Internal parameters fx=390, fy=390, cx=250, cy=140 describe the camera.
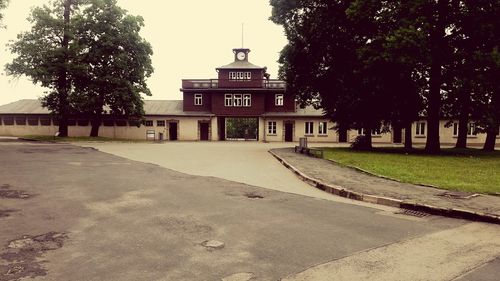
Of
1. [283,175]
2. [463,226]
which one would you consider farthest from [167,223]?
[283,175]

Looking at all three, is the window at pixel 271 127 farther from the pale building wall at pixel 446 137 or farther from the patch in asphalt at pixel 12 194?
the patch in asphalt at pixel 12 194

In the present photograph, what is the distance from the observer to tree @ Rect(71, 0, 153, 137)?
3747cm

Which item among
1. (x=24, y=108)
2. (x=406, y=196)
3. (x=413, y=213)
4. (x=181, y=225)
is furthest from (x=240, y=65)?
(x=181, y=225)

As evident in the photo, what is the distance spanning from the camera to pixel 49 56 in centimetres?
3584

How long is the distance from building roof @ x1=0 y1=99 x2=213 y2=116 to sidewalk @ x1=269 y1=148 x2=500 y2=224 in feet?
116

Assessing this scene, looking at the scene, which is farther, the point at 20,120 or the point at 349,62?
the point at 20,120

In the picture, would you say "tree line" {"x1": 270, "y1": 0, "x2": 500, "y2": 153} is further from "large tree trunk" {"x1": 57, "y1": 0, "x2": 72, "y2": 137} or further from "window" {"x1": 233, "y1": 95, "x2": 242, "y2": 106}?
"large tree trunk" {"x1": 57, "y1": 0, "x2": 72, "y2": 137}

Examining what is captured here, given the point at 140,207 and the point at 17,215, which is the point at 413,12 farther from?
the point at 17,215

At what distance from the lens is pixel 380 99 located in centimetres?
2561

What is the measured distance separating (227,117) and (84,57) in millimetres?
17203

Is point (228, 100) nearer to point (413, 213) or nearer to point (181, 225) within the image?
point (413, 213)

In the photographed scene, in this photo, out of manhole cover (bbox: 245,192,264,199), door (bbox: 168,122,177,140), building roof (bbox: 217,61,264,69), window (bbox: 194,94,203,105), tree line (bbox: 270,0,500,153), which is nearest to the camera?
manhole cover (bbox: 245,192,264,199)

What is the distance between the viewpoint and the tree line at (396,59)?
22.1 m

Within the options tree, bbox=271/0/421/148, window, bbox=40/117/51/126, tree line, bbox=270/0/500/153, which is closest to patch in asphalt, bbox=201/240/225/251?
tree line, bbox=270/0/500/153
